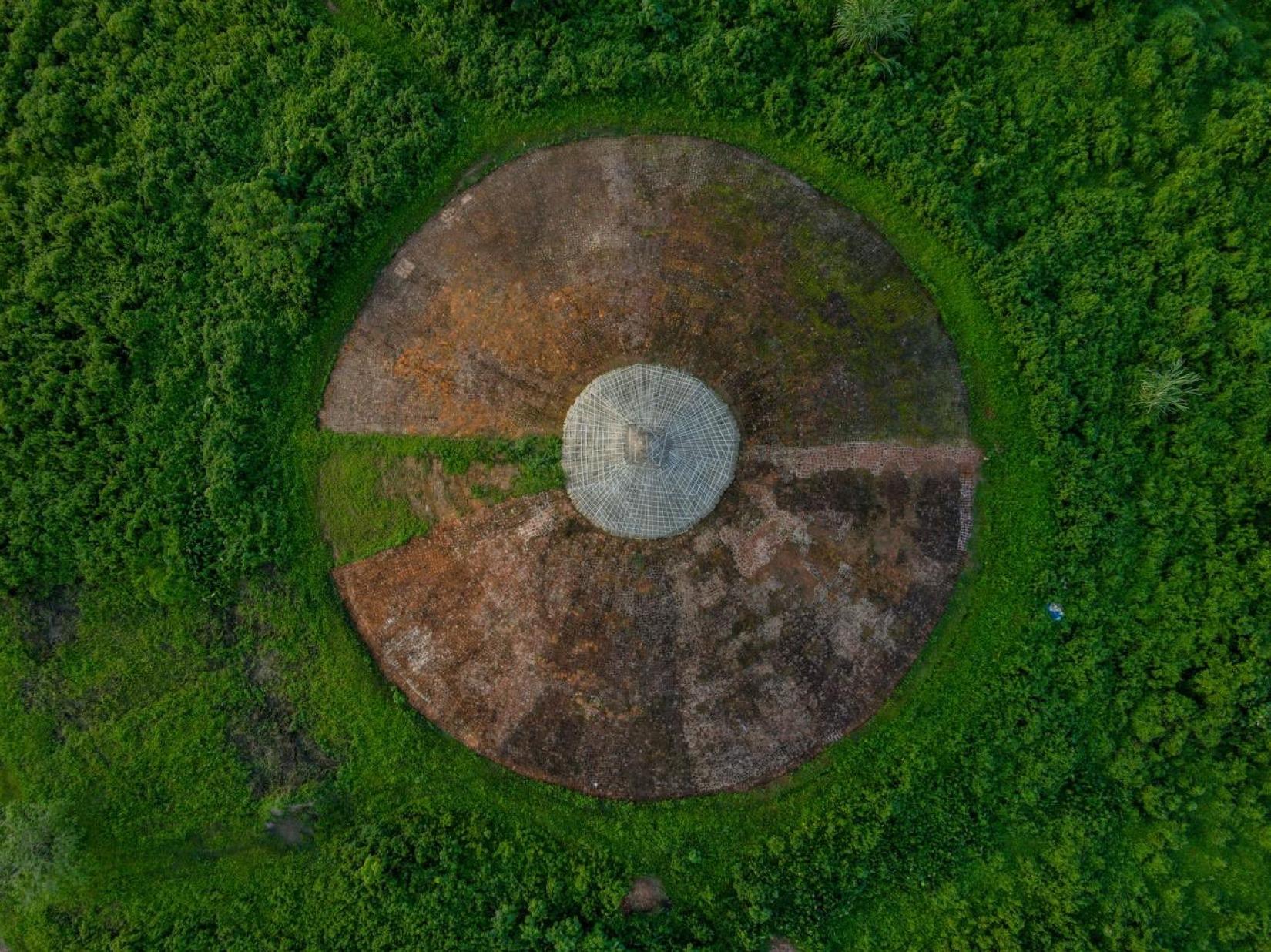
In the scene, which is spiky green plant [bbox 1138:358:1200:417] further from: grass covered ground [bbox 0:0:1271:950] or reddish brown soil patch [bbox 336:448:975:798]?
reddish brown soil patch [bbox 336:448:975:798]

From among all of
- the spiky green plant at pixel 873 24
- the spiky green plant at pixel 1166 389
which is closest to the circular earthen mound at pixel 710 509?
the spiky green plant at pixel 873 24

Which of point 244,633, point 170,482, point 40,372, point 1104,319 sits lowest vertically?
point 244,633

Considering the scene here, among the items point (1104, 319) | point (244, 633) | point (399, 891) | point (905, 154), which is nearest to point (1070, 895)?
point (1104, 319)

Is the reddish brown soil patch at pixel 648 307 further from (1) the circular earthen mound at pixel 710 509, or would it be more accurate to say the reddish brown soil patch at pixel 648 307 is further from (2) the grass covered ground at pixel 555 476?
(2) the grass covered ground at pixel 555 476

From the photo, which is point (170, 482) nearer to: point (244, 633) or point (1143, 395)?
point (244, 633)

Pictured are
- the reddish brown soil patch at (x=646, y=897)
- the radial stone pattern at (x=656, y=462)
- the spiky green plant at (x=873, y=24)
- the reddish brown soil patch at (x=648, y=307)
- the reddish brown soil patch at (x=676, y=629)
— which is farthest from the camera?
the reddish brown soil patch at (x=648, y=307)
